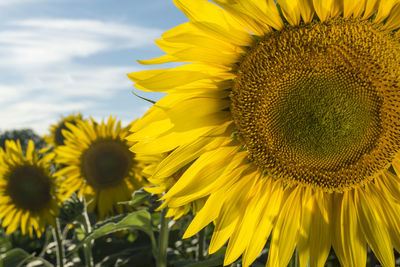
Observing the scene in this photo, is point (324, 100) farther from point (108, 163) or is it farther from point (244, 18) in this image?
point (108, 163)

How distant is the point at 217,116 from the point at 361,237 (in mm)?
871

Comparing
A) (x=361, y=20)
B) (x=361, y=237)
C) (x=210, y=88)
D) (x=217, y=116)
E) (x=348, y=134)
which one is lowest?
(x=361, y=237)

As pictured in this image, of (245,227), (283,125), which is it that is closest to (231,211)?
(245,227)

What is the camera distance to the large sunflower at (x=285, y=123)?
1627 mm

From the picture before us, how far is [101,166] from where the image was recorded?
497 centimetres

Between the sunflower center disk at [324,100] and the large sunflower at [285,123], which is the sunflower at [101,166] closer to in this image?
the large sunflower at [285,123]

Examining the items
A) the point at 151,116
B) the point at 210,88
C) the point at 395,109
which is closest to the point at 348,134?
the point at 395,109

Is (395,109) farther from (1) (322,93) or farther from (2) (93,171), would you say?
(2) (93,171)

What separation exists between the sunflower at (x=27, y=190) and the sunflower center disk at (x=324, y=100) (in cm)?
317

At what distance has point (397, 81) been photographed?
1671 millimetres

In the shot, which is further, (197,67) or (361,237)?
(361,237)

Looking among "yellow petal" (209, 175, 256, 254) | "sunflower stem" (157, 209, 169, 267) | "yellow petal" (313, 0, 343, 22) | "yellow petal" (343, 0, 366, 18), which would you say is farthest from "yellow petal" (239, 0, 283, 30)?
"sunflower stem" (157, 209, 169, 267)

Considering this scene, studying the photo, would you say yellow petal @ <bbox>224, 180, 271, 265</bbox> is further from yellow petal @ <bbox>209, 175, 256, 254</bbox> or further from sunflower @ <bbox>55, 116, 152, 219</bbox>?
sunflower @ <bbox>55, 116, 152, 219</bbox>

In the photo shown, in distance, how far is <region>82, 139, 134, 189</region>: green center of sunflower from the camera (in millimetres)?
4988
